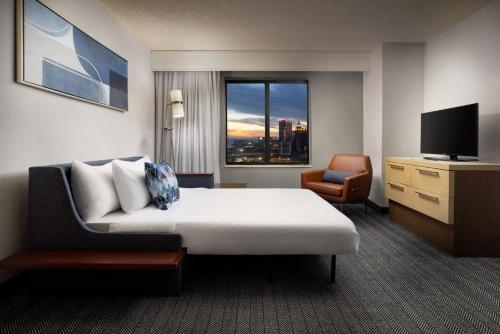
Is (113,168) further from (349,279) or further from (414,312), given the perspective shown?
(414,312)

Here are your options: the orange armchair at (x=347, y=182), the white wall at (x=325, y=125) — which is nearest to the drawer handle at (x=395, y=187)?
the orange armchair at (x=347, y=182)

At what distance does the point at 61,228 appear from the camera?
6.75 ft

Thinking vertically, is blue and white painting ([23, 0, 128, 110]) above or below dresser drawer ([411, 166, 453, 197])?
above

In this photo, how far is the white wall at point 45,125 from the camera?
198 centimetres

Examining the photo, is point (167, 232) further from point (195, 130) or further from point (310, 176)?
point (195, 130)

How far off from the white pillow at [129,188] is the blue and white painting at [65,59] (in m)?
0.81

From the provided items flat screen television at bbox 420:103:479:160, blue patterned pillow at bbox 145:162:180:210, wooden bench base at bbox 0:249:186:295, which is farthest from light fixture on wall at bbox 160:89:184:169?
flat screen television at bbox 420:103:479:160

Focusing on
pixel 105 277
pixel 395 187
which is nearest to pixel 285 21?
pixel 395 187

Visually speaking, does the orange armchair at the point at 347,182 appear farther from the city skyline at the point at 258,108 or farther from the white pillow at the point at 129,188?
the white pillow at the point at 129,188

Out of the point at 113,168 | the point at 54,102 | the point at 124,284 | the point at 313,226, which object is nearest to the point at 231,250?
the point at 313,226

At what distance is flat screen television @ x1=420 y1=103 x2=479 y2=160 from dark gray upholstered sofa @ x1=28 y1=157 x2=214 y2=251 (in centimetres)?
301

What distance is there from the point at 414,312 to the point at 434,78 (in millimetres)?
3559

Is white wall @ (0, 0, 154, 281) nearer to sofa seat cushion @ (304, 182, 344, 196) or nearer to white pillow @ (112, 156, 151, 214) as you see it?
white pillow @ (112, 156, 151, 214)

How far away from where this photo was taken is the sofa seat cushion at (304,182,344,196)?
4242 mm
